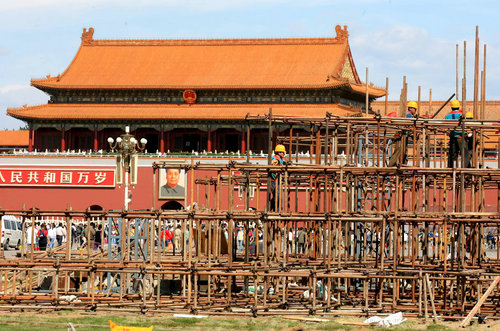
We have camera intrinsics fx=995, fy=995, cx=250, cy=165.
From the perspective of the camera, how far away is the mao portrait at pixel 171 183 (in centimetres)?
4910

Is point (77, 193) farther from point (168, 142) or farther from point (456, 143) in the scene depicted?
point (456, 143)

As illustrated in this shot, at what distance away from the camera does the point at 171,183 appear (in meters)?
49.3

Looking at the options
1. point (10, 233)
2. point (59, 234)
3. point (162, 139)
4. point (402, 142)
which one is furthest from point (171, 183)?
point (402, 142)

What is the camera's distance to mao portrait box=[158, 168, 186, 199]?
49103 mm

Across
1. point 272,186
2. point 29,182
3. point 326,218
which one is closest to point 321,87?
point 29,182

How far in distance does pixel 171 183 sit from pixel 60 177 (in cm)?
589

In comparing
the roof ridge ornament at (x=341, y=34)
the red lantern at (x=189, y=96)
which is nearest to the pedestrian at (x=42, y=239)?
the red lantern at (x=189, y=96)

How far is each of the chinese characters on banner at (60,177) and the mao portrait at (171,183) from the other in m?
2.70

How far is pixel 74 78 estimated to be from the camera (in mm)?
55906

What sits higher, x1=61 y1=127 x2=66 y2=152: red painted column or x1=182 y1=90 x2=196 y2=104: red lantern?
x1=182 y1=90 x2=196 y2=104: red lantern

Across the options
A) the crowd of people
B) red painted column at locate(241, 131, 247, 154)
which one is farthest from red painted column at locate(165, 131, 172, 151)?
the crowd of people

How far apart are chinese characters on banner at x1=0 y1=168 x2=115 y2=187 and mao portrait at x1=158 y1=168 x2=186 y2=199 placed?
270 cm

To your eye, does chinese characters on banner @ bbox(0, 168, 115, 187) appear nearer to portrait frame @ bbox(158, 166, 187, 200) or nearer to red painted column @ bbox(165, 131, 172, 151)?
Result: portrait frame @ bbox(158, 166, 187, 200)

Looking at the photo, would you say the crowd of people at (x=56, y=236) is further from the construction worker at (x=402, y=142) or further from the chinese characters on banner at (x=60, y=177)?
the construction worker at (x=402, y=142)
